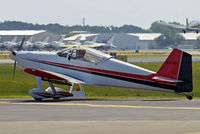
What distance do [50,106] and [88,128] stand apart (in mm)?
6553

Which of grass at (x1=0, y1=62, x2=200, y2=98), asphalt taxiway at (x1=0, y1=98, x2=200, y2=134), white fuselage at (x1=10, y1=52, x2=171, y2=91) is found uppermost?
white fuselage at (x1=10, y1=52, x2=171, y2=91)

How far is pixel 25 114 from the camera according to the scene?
49.3ft

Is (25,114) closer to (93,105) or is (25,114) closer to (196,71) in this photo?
(93,105)

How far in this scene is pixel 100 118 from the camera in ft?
45.6

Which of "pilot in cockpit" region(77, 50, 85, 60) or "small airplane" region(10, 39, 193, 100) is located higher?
"pilot in cockpit" region(77, 50, 85, 60)

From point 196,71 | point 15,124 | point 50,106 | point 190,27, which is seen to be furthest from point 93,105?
point 190,27

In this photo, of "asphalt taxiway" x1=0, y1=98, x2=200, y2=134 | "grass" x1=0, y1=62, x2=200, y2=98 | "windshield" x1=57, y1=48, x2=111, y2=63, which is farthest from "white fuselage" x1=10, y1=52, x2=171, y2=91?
"grass" x1=0, y1=62, x2=200, y2=98

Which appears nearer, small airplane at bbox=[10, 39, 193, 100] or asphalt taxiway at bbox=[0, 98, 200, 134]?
asphalt taxiway at bbox=[0, 98, 200, 134]

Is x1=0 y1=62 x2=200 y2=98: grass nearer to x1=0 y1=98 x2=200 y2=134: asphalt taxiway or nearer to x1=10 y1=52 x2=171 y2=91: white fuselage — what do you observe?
x1=10 y1=52 x2=171 y2=91: white fuselage

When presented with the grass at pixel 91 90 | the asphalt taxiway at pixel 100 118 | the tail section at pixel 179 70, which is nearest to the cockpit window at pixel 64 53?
the asphalt taxiway at pixel 100 118

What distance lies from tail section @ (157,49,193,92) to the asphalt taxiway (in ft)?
6.32

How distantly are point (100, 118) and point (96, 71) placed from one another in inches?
295

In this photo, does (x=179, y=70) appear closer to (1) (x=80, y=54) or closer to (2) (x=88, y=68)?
(2) (x=88, y=68)

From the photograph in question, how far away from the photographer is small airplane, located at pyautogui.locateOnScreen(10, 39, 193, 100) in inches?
796
